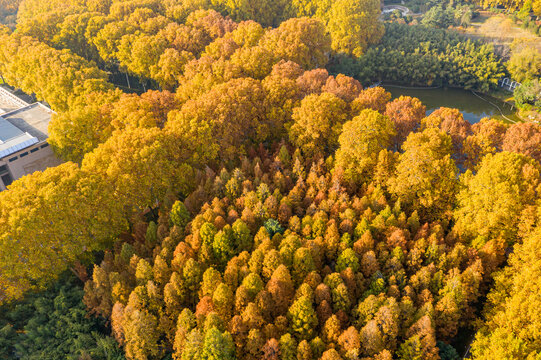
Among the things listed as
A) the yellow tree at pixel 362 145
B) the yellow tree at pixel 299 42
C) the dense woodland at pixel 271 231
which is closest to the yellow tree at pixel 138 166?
the dense woodland at pixel 271 231

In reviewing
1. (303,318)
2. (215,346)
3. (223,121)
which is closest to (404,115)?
(223,121)

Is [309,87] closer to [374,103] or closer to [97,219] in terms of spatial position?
[374,103]

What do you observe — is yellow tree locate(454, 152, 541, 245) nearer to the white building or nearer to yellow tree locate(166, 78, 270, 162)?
yellow tree locate(166, 78, 270, 162)

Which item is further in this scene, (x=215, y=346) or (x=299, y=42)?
(x=299, y=42)

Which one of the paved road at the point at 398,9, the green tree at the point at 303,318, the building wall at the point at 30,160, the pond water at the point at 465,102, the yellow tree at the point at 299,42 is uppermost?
the yellow tree at the point at 299,42

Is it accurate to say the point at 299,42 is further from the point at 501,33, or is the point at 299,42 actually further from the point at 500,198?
the point at 501,33

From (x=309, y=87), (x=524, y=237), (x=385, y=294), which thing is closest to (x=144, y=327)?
(x=385, y=294)

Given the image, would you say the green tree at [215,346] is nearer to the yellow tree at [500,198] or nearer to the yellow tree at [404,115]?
the yellow tree at [500,198]
